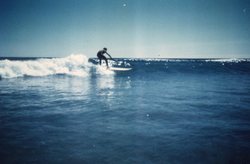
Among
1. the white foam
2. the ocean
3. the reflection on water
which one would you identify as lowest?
the ocean

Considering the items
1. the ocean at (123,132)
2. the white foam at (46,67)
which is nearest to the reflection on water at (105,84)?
the ocean at (123,132)

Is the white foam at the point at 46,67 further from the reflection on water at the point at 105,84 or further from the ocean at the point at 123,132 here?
the ocean at the point at 123,132

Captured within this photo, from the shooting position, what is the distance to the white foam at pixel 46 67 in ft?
90.1

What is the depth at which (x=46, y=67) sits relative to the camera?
1291 inches

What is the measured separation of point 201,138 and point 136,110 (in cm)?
380

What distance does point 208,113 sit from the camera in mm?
9156

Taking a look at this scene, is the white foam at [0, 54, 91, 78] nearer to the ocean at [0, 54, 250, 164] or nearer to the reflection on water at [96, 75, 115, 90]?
the reflection on water at [96, 75, 115, 90]

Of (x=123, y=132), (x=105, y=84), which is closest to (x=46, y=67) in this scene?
(x=105, y=84)

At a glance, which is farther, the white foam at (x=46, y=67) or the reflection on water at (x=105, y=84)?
the white foam at (x=46, y=67)

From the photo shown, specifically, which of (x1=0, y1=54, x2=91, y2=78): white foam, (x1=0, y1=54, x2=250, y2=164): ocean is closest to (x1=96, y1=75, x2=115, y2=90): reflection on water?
(x1=0, y1=54, x2=250, y2=164): ocean

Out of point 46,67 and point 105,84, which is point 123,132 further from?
point 46,67

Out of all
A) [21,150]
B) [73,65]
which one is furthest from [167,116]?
[73,65]

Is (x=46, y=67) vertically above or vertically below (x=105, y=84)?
above

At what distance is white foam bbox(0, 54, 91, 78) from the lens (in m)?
27.5
